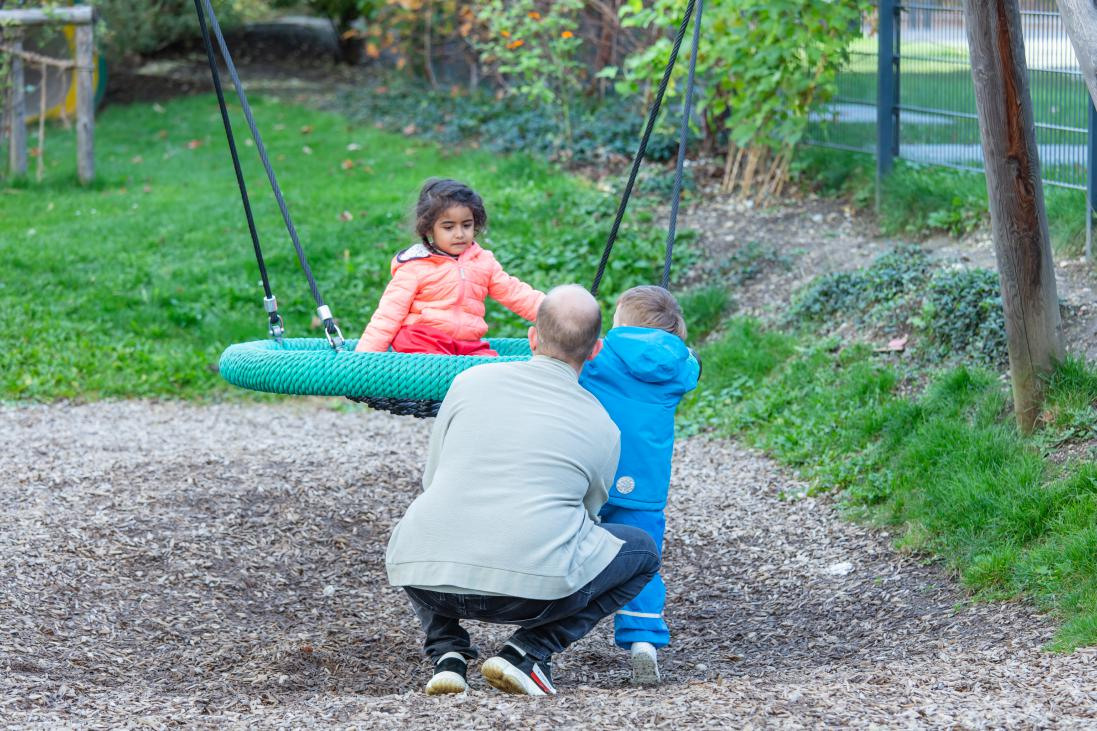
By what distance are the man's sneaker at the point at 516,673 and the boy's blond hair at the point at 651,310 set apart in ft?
3.29

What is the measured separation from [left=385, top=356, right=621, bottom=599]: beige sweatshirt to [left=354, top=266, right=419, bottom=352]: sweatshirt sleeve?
110cm

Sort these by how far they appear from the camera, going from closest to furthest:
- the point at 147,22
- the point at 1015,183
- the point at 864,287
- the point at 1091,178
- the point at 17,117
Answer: the point at 1015,183
the point at 1091,178
the point at 864,287
the point at 17,117
the point at 147,22

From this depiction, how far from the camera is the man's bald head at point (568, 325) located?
3.25 m

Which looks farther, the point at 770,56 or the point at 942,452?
the point at 770,56

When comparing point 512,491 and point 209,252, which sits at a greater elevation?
point 512,491

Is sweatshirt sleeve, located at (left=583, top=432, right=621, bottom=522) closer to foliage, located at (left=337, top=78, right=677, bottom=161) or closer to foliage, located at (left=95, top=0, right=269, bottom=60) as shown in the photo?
foliage, located at (left=337, top=78, right=677, bottom=161)

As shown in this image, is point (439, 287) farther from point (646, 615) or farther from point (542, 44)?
point (542, 44)

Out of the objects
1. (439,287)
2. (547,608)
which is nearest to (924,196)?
(439,287)

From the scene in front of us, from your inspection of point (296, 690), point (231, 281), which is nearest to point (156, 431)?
point (231, 281)

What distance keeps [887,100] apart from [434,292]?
503cm

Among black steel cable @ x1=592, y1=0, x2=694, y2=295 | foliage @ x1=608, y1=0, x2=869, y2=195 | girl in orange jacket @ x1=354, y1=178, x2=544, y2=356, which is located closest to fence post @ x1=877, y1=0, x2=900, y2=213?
foliage @ x1=608, y1=0, x2=869, y2=195

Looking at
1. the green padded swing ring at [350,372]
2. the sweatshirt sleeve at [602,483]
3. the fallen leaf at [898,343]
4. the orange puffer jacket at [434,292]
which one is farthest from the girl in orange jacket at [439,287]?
the fallen leaf at [898,343]

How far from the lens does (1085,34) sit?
411 cm

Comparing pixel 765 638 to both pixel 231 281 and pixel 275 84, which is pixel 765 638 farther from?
pixel 275 84
